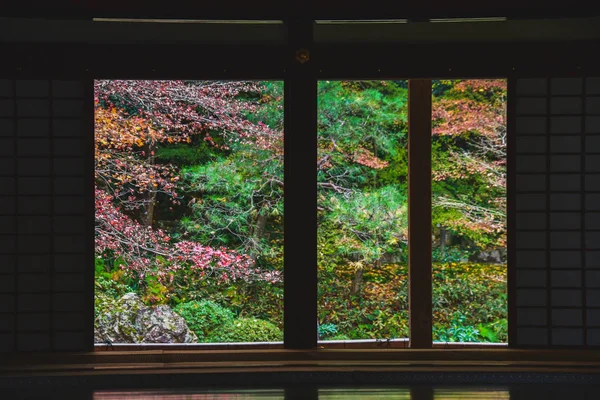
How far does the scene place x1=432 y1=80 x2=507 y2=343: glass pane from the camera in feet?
29.4

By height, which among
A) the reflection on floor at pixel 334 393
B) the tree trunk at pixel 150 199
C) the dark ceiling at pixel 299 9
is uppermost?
the dark ceiling at pixel 299 9

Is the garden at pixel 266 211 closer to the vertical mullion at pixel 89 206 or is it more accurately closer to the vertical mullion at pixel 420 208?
the vertical mullion at pixel 420 208

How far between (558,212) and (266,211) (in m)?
4.36

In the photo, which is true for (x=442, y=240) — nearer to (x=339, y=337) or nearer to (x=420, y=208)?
(x=339, y=337)

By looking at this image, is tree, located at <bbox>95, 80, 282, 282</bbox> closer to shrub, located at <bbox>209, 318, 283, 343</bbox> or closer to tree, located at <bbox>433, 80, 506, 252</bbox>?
shrub, located at <bbox>209, 318, 283, 343</bbox>

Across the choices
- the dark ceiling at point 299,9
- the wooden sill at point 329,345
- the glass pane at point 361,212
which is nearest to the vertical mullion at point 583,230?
the dark ceiling at point 299,9

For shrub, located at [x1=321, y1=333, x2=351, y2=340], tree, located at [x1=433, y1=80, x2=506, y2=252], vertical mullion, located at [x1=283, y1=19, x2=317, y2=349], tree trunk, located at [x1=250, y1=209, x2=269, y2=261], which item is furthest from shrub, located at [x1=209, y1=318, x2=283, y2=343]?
vertical mullion, located at [x1=283, y1=19, x2=317, y2=349]

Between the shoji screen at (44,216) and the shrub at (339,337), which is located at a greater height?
the shoji screen at (44,216)

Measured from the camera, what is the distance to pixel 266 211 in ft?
28.0

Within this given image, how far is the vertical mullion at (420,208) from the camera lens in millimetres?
5672

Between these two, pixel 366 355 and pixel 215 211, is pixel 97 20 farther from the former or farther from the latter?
pixel 215 211

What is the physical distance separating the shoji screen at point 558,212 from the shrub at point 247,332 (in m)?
4.28

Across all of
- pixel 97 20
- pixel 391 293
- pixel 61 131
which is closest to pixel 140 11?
pixel 97 20

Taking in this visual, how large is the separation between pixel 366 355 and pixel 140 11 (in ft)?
9.67
